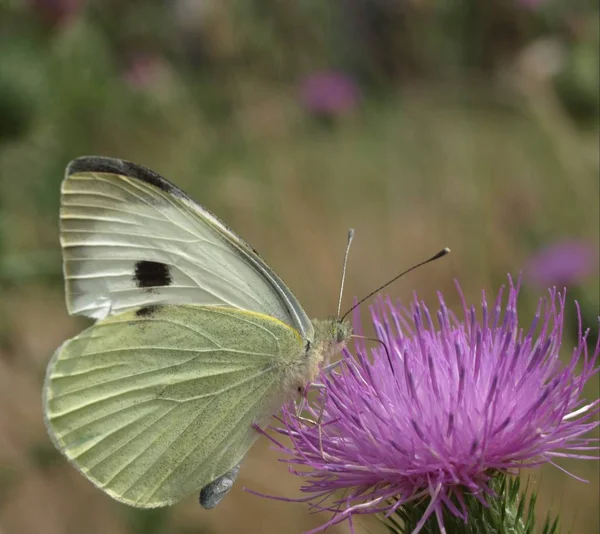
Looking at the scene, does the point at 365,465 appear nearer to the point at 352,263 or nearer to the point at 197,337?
the point at 197,337

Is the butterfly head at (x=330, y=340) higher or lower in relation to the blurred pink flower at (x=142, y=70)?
lower

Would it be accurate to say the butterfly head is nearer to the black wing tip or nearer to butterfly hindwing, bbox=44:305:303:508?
butterfly hindwing, bbox=44:305:303:508

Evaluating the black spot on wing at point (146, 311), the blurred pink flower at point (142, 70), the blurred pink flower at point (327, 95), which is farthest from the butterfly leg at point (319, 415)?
the blurred pink flower at point (327, 95)

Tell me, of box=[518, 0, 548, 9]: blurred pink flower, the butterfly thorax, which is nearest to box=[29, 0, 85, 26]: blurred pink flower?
the butterfly thorax

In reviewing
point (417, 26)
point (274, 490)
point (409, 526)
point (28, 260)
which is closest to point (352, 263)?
point (417, 26)

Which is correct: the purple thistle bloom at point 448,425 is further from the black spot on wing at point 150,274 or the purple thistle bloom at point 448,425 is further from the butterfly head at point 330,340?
the black spot on wing at point 150,274

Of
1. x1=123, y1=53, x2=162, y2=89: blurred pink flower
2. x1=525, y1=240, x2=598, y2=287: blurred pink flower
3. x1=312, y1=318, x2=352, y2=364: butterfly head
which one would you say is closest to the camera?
x1=312, y1=318, x2=352, y2=364: butterfly head

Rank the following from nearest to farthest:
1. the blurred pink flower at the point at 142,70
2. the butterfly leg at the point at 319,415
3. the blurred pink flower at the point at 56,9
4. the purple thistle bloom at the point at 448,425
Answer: the purple thistle bloom at the point at 448,425, the butterfly leg at the point at 319,415, the blurred pink flower at the point at 56,9, the blurred pink flower at the point at 142,70
